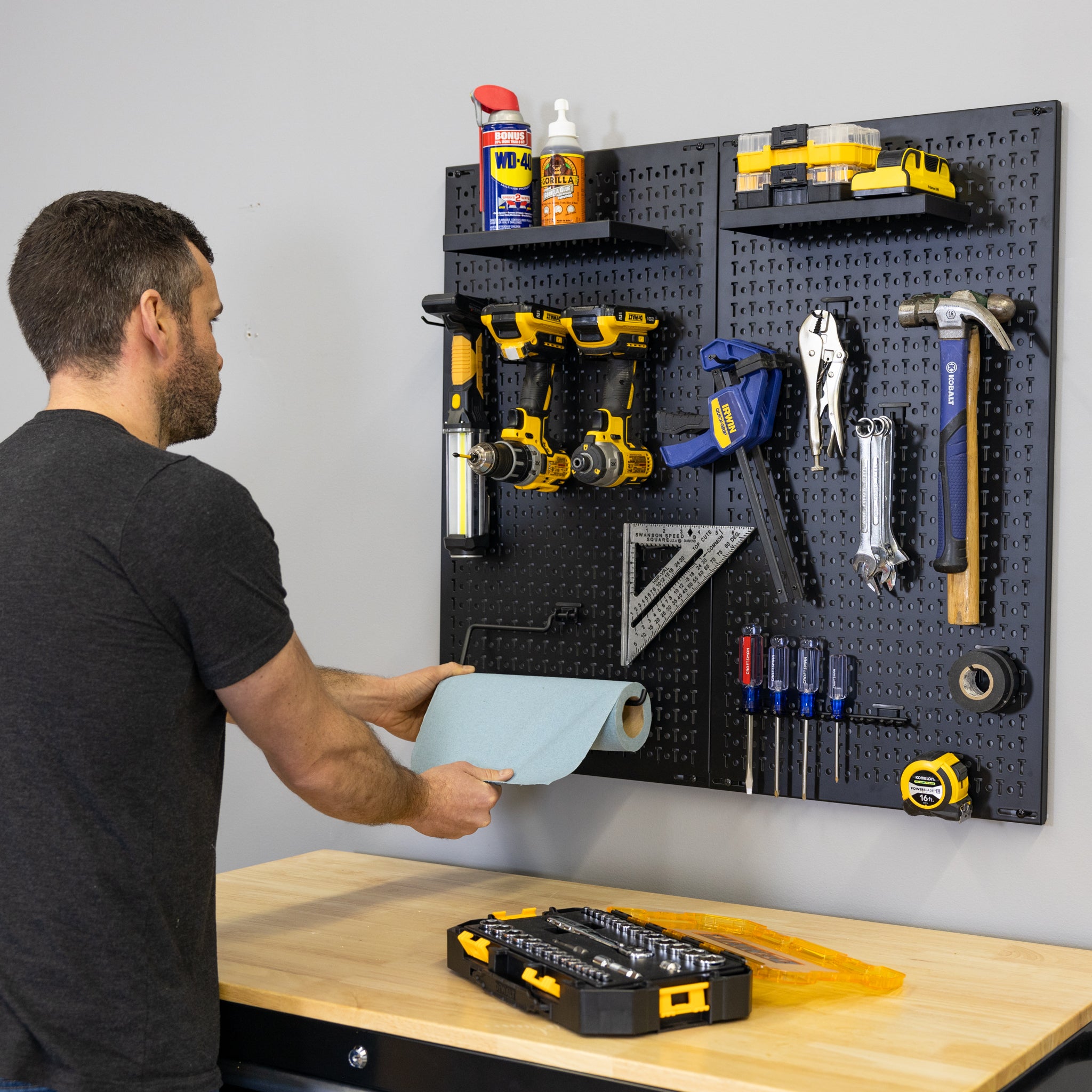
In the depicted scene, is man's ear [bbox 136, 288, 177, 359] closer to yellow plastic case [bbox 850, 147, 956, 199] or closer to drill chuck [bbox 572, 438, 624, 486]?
drill chuck [bbox 572, 438, 624, 486]

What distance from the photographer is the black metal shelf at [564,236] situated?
1.76m

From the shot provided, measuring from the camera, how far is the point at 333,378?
2.19 meters

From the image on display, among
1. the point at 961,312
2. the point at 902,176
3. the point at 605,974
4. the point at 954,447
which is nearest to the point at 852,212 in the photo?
the point at 902,176

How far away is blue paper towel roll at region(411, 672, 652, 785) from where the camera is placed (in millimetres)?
1726

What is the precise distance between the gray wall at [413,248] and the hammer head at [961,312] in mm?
93

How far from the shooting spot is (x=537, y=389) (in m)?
1.89

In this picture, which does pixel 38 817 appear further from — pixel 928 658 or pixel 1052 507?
pixel 1052 507

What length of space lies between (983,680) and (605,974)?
0.67 metres

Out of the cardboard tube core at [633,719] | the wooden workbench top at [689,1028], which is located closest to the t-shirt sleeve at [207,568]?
the wooden workbench top at [689,1028]

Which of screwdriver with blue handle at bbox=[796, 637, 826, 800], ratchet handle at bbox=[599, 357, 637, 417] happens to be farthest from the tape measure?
ratchet handle at bbox=[599, 357, 637, 417]

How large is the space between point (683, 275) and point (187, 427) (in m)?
0.77

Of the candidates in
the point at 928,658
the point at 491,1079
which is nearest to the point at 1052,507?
the point at 928,658

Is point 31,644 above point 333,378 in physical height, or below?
below

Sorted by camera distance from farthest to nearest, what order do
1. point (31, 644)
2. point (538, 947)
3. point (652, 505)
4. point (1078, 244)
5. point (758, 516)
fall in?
1. point (652, 505)
2. point (758, 516)
3. point (1078, 244)
4. point (538, 947)
5. point (31, 644)
